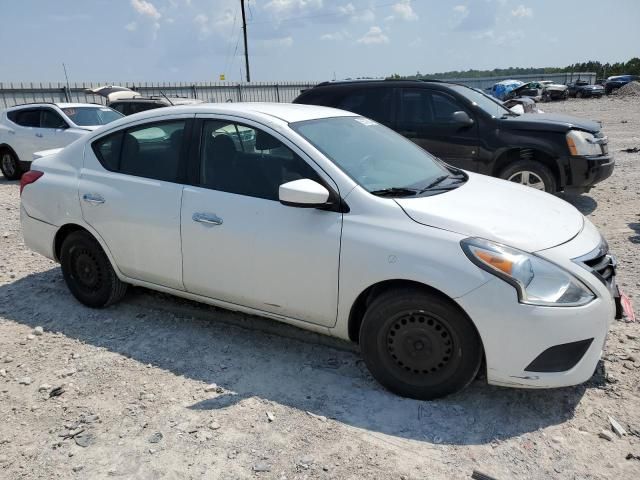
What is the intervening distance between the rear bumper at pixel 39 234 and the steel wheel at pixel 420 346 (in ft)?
10.2

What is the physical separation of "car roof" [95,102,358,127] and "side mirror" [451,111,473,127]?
3502 millimetres

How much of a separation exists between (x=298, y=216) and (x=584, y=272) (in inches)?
64.8

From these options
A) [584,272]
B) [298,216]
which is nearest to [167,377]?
[298,216]

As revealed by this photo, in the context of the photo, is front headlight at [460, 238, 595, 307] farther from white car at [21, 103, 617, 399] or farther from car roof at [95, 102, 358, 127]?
car roof at [95, 102, 358, 127]

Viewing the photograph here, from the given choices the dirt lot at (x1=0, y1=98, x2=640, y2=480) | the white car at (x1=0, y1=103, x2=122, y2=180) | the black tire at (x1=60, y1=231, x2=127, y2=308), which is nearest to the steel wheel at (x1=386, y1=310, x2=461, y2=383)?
the dirt lot at (x1=0, y1=98, x2=640, y2=480)

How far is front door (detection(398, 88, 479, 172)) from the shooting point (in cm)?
732

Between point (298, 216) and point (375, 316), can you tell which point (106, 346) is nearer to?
point (298, 216)

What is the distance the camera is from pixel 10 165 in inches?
461

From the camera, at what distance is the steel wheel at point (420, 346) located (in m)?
2.92

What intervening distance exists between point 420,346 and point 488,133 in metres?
5.02

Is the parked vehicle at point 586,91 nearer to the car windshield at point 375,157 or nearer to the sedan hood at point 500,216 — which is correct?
the car windshield at point 375,157

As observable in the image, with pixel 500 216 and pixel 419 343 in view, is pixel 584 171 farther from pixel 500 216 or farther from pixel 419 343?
pixel 419 343

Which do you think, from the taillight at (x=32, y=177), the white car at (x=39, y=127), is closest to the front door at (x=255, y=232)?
the taillight at (x=32, y=177)

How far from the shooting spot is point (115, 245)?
4125 millimetres
